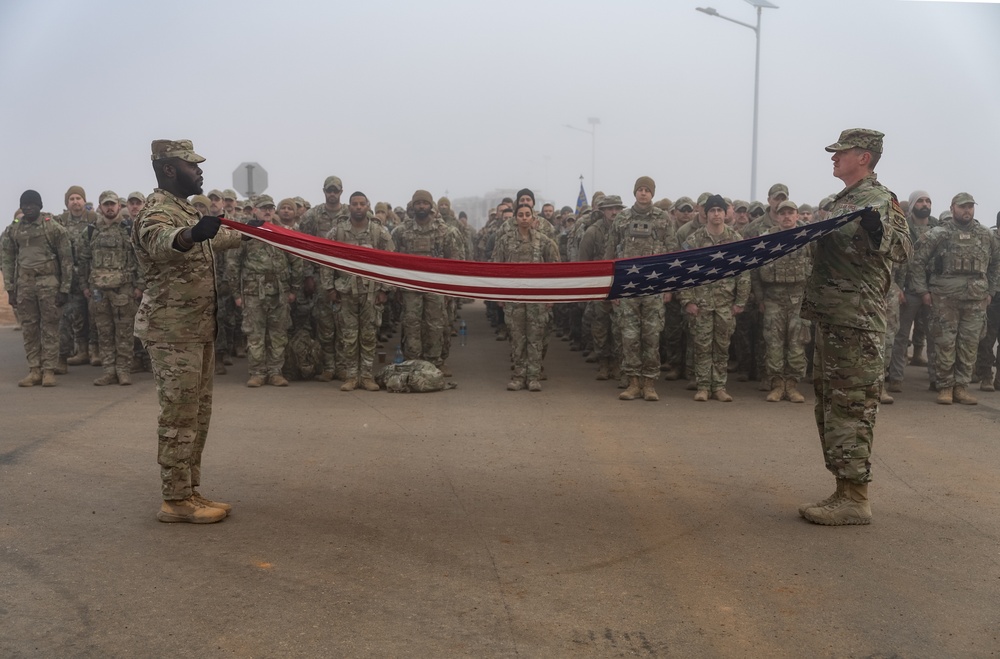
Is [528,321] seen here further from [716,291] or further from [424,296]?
[716,291]

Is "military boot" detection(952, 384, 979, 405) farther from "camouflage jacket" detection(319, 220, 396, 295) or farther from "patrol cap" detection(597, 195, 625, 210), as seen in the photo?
"camouflage jacket" detection(319, 220, 396, 295)

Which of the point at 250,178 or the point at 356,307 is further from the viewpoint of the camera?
the point at 250,178

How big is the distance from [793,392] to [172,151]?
7700 millimetres

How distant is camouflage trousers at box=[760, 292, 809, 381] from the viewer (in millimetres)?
10531

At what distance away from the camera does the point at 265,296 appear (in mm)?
11281

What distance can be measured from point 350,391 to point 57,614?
685cm

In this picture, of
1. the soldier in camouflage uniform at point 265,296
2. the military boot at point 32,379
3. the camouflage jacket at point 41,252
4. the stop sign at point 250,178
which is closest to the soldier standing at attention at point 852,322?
the soldier in camouflage uniform at point 265,296

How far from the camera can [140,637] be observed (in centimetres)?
411

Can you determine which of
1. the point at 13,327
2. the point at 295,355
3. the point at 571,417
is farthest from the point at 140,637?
the point at 13,327

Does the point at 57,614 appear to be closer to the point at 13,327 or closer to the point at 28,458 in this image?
the point at 28,458

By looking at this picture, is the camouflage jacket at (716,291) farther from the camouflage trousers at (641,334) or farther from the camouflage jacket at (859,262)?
the camouflage jacket at (859,262)

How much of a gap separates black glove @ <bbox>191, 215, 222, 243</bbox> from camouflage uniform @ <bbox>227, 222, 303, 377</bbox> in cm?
615

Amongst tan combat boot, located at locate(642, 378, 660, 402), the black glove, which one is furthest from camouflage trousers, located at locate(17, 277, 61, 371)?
tan combat boot, located at locate(642, 378, 660, 402)

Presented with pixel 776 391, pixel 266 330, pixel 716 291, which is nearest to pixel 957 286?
pixel 776 391
